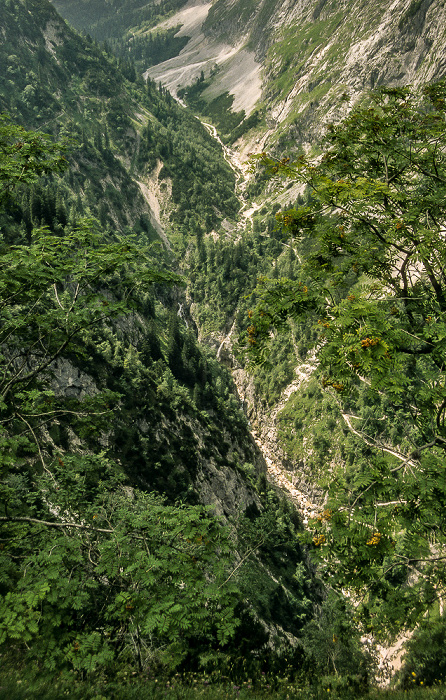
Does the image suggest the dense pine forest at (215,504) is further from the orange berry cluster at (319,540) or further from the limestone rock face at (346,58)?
the limestone rock face at (346,58)

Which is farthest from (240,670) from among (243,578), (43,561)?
(43,561)

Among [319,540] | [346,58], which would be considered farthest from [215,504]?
[346,58]

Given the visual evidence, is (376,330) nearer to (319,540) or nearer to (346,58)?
(319,540)

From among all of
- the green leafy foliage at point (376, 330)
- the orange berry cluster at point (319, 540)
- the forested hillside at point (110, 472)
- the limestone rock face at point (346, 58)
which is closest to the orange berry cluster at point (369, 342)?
the green leafy foliage at point (376, 330)

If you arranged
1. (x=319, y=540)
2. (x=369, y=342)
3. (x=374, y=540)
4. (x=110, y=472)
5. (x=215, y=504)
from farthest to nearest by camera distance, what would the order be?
(x=110, y=472) < (x=215, y=504) < (x=319, y=540) < (x=374, y=540) < (x=369, y=342)

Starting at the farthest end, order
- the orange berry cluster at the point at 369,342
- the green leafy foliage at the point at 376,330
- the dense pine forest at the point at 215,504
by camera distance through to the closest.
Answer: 1. the green leafy foliage at the point at 376,330
2. the dense pine forest at the point at 215,504
3. the orange berry cluster at the point at 369,342

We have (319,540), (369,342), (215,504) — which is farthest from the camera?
(215,504)

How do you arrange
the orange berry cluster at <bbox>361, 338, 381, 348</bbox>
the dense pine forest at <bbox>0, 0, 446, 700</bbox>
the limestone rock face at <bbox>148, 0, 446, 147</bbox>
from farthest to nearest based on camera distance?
1. the limestone rock face at <bbox>148, 0, 446, 147</bbox>
2. the dense pine forest at <bbox>0, 0, 446, 700</bbox>
3. the orange berry cluster at <bbox>361, 338, 381, 348</bbox>

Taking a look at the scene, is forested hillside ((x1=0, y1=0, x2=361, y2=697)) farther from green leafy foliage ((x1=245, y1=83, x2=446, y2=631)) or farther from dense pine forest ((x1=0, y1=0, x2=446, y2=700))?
green leafy foliage ((x1=245, y1=83, x2=446, y2=631))

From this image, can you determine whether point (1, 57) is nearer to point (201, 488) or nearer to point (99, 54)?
point (99, 54)

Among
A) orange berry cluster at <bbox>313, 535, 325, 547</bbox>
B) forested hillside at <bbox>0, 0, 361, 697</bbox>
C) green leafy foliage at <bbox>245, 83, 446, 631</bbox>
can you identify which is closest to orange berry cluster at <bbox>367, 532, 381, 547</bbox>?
green leafy foliage at <bbox>245, 83, 446, 631</bbox>

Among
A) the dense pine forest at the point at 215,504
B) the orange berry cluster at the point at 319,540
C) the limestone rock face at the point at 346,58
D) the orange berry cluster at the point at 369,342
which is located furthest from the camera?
the limestone rock face at the point at 346,58

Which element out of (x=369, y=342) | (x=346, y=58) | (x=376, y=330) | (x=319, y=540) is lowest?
(x=319, y=540)

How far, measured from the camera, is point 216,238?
138875 mm
